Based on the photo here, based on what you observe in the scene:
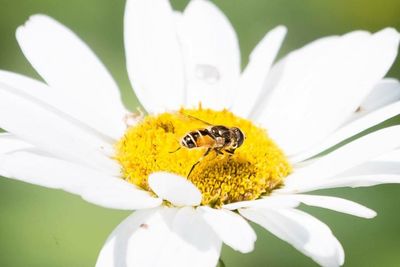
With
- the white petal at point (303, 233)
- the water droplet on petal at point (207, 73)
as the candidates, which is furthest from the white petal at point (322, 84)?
the white petal at point (303, 233)

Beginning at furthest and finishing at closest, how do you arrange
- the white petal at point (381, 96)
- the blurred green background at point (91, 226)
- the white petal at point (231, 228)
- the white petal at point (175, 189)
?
1. the white petal at point (381, 96)
2. the blurred green background at point (91, 226)
3. the white petal at point (175, 189)
4. the white petal at point (231, 228)

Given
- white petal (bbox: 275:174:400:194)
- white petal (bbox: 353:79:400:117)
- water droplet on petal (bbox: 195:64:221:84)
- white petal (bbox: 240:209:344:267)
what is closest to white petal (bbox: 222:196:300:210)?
white petal (bbox: 240:209:344:267)

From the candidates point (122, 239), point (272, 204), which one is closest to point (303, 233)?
point (272, 204)

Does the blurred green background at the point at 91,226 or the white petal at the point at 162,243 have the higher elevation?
the blurred green background at the point at 91,226

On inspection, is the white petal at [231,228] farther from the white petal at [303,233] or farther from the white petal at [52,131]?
the white petal at [52,131]

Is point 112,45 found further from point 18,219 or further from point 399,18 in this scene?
point 399,18

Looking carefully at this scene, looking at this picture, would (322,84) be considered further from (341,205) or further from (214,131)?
(341,205)
